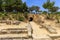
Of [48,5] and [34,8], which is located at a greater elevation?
[48,5]

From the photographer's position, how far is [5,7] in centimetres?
2956

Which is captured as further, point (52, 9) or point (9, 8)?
point (9, 8)

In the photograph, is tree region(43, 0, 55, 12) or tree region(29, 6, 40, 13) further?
tree region(29, 6, 40, 13)

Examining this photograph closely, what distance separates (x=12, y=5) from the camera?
29.9 meters

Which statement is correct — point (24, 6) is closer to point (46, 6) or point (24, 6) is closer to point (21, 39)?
point (46, 6)

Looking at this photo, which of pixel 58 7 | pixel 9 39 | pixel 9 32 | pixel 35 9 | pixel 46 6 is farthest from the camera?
pixel 35 9

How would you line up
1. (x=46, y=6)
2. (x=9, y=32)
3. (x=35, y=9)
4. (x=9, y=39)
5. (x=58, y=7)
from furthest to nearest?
(x=35, y=9) < (x=58, y=7) < (x=46, y=6) < (x=9, y=32) < (x=9, y=39)

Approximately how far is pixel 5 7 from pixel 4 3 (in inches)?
41.2

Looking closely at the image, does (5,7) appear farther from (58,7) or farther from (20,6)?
(58,7)

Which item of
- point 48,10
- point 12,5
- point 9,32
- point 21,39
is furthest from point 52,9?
point 21,39

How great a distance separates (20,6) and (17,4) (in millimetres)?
1069

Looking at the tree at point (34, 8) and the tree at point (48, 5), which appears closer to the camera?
the tree at point (48, 5)

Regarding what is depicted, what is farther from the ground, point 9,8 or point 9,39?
point 9,8

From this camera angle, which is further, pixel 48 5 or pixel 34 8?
pixel 34 8
